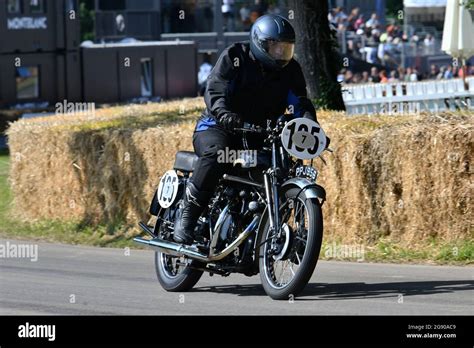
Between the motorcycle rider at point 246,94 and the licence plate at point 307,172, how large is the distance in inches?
18.6

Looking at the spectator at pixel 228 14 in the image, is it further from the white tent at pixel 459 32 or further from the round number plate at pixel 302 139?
the round number plate at pixel 302 139

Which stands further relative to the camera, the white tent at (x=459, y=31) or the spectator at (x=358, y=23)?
the spectator at (x=358, y=23)

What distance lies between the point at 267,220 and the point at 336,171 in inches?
120

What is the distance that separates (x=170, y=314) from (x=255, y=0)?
30.4 metres

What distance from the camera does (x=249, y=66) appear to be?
7812 millimetres

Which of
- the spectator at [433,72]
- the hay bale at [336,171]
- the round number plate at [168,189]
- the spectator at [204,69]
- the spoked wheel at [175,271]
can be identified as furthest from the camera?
the spectator at [204,69]

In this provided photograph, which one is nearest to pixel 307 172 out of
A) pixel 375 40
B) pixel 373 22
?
pixel 375 40

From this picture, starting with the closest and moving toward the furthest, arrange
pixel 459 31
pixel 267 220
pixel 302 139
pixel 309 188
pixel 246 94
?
pixel 309 188 < pixel 302 139 < pixel 267 220 < pixel 246 94 < pixel 459 31

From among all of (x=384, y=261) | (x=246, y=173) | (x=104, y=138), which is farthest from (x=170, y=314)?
(x=104, y=138)

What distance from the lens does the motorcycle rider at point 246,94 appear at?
25.2 feet

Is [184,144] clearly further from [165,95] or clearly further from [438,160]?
[165,95]

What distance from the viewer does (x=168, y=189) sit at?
8.53m

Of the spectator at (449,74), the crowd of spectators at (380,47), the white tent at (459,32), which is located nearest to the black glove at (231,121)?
the white tent at (459,32)

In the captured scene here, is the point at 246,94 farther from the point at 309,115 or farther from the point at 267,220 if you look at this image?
the point at 267,220
